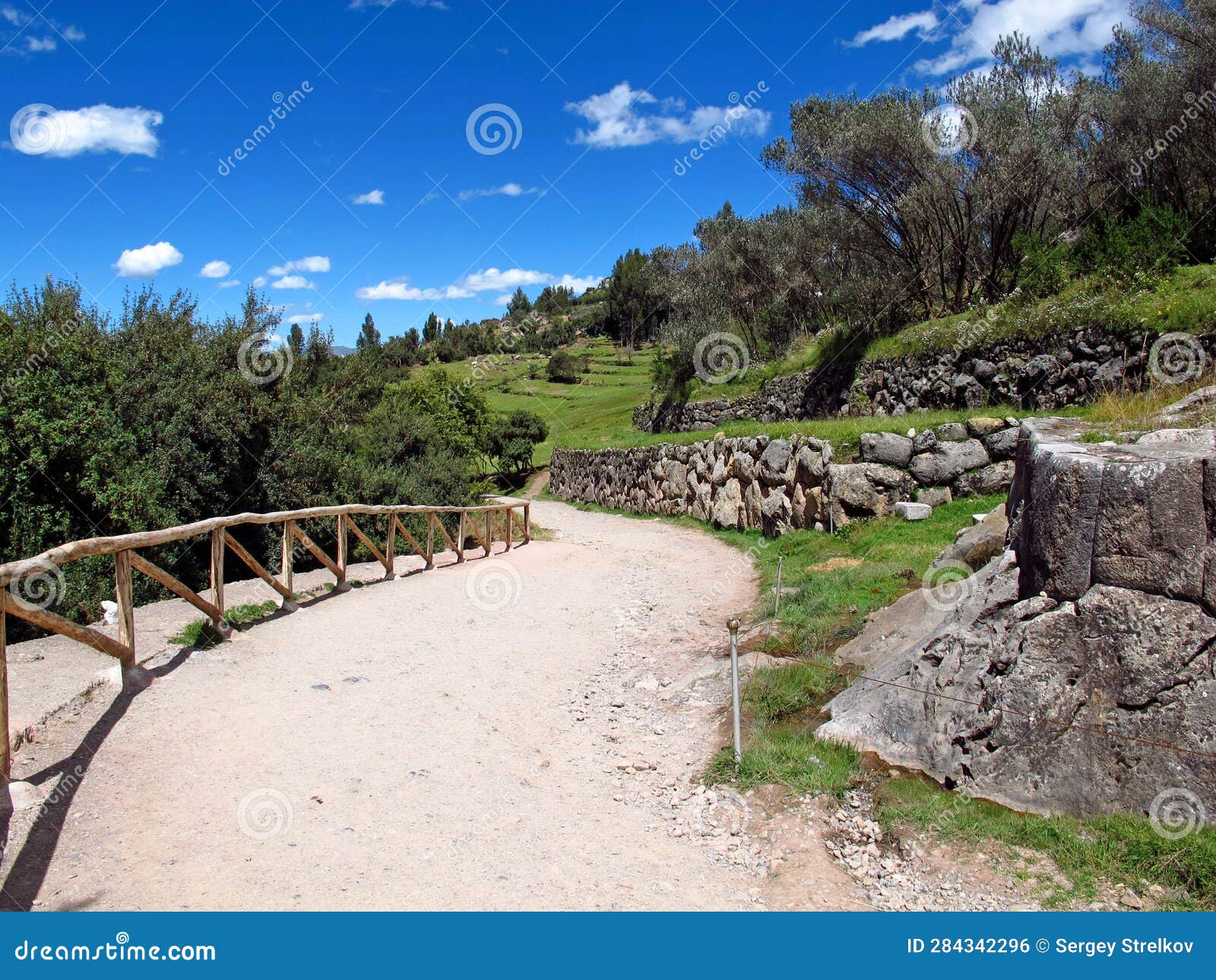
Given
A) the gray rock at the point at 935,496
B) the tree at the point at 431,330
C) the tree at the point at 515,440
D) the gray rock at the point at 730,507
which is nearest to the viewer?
the gray rock at the point at 935,496

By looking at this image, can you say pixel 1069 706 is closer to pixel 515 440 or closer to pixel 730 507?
pixel 730 507

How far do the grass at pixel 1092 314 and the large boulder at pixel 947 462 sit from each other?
10.4ft

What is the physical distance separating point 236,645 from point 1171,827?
788 cm

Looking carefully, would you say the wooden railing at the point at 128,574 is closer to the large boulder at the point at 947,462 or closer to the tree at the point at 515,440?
the large boulder at the point at 947,462

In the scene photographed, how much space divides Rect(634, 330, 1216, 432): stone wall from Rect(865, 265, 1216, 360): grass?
19 cm

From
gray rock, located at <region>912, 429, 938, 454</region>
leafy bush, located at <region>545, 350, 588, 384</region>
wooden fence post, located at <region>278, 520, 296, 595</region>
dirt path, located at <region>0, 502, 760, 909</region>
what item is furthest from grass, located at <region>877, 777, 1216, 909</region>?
leafy bush, located at <region>545, 350, 588, 384</region>

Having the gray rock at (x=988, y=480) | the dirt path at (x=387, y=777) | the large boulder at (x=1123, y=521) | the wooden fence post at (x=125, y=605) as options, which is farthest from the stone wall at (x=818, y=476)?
the wooden fence post at (x=125, y=605)

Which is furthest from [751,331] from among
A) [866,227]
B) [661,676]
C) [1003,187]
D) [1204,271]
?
[661,676]

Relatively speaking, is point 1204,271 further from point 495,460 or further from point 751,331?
point 495,460

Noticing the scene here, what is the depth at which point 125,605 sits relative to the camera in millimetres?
6539

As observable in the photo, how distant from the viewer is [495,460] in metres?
47.7

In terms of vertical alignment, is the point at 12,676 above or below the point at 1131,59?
below

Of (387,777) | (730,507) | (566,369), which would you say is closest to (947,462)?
(730,507)

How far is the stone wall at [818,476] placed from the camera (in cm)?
1289
